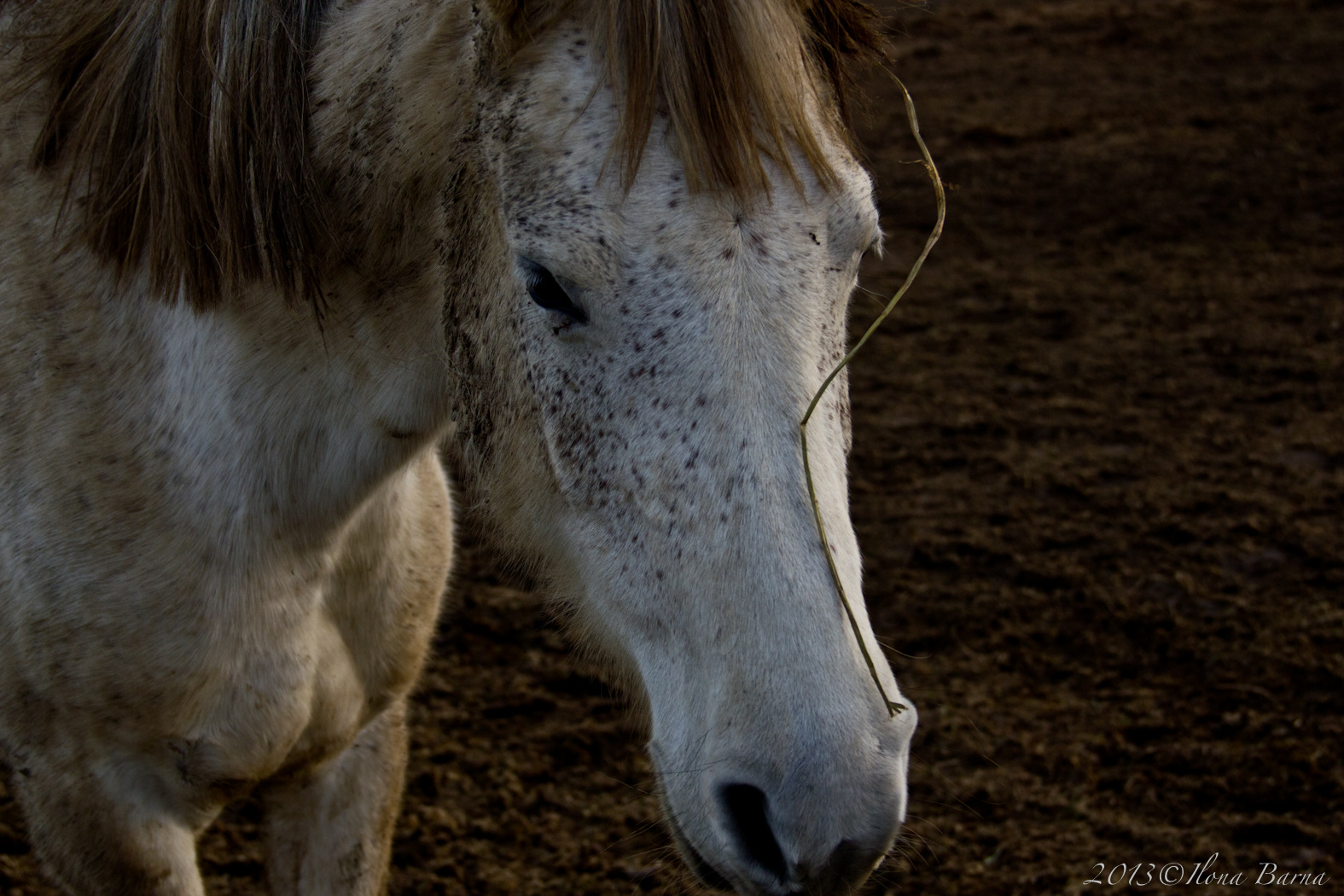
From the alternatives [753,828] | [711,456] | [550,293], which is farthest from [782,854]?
[550,293]

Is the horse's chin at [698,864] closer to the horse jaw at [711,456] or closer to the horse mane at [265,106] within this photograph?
the horse jaw at [711,456]

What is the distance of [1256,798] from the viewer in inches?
129

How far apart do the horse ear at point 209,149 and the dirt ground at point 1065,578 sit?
3.13 ft

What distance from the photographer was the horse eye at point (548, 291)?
5.24 ft

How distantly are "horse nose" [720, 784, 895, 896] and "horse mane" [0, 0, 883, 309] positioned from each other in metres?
0.74

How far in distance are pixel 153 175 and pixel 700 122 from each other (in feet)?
2.91

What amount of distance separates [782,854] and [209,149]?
4.22 feet

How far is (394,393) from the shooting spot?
1990 mm

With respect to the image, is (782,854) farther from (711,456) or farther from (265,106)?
(265,106)

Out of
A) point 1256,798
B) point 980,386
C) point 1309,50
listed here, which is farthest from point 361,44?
point 1309,50

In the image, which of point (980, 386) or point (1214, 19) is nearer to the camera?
point (980, 386)

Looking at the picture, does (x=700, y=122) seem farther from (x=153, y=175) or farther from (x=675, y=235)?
(x=153, y=175)

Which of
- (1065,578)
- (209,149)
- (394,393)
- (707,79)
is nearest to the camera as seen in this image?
(707,79)

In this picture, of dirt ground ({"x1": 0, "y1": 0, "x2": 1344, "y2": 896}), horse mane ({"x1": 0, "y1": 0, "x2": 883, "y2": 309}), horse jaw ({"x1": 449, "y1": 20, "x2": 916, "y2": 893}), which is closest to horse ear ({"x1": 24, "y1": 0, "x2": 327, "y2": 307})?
horse mane ({"x1": 0, "y1": 0, "x2": 883, "y2": 309})
